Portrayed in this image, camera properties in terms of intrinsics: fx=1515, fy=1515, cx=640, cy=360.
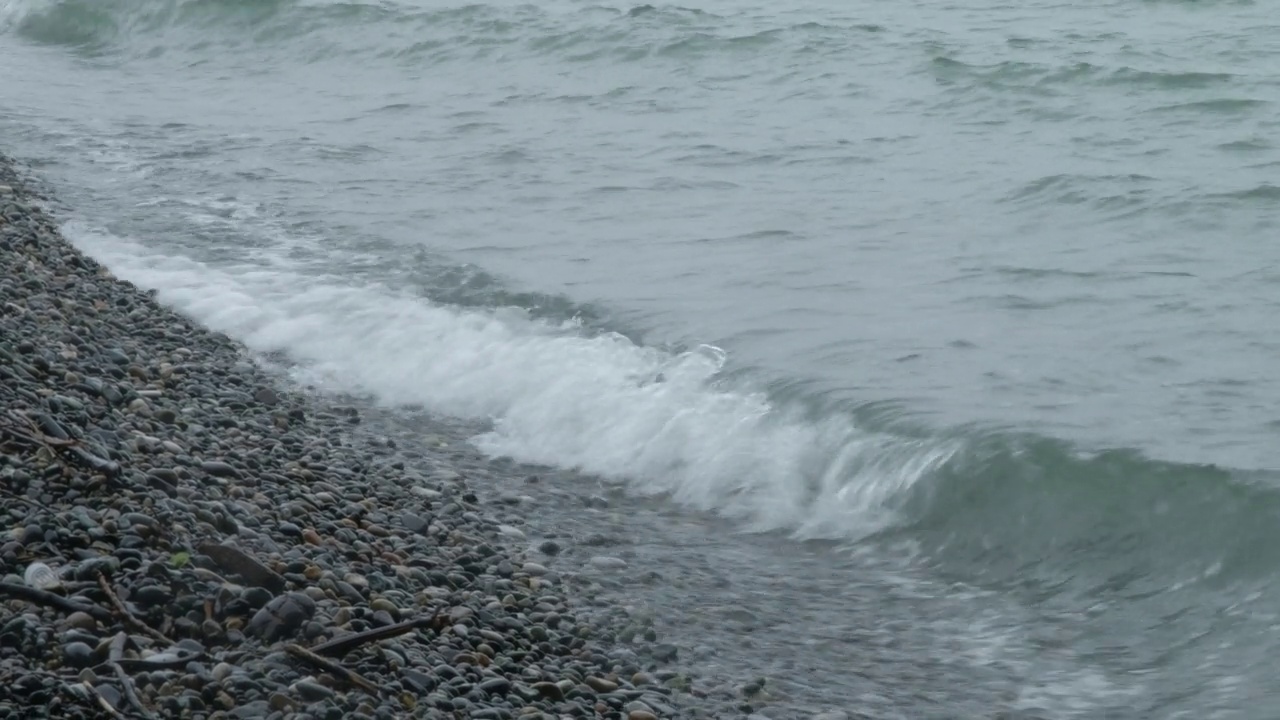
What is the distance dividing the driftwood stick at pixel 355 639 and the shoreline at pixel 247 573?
0.01m

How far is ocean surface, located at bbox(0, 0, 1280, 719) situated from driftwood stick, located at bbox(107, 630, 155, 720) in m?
2.34

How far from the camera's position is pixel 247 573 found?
4.72 m

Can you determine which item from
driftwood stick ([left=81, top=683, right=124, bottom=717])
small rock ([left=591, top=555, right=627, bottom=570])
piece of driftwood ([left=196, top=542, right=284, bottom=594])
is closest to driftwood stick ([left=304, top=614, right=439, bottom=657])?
piece of driftwood ([left=196, top=542, right=284, bottom=594])

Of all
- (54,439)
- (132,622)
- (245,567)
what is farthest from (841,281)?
(132,622)

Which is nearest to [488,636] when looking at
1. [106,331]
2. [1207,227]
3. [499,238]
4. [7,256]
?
[106,331]

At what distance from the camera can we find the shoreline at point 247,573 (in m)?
4.12

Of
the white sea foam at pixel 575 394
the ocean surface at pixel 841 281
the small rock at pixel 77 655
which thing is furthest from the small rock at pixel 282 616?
the white sea foam at pixel 575 394

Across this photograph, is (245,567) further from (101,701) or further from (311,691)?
(101,701)

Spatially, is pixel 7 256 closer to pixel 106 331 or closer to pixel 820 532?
pixel 106 331

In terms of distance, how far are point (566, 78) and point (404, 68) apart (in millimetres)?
2281

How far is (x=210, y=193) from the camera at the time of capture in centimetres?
1241

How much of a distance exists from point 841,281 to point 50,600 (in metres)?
6.45

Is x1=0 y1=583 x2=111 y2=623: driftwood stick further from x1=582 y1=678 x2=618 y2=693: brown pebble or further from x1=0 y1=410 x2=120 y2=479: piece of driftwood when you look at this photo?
x1=582 y1=678 x2=618 y2=693: brown pebble

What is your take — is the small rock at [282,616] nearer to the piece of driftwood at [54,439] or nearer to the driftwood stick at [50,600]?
the driftwood stick at [50,600]
